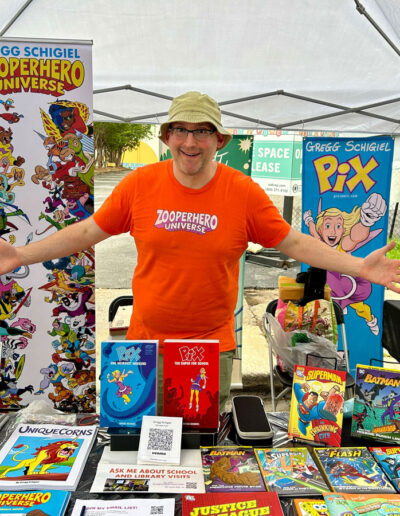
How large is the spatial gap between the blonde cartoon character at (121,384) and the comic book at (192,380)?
0.12 meters

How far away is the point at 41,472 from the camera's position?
1.31m

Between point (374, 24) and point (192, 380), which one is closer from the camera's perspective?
point (192, 380)

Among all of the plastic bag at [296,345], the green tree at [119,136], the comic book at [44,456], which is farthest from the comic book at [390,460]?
the green tree at [119,136]

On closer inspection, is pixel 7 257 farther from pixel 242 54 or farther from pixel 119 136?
pixel 119 136

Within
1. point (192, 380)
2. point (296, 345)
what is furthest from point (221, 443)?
point (296, 345)

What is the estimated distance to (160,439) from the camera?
1385 millimetres

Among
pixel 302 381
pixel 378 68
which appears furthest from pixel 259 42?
pixel 302 381

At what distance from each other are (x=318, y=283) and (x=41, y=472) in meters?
1.95

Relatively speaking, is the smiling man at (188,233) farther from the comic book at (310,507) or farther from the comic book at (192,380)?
the comic book at (310,507)

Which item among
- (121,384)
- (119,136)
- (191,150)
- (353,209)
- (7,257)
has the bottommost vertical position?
(121,384)

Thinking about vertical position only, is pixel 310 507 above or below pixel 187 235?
below

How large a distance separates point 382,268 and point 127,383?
1012 mm

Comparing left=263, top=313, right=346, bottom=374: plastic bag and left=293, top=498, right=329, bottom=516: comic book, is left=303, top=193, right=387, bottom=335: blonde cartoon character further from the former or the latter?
left=293, top=498, right=329, bottom=516: comic book

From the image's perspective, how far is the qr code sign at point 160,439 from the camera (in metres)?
1.37
